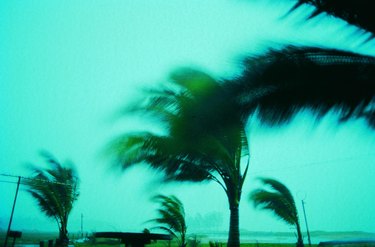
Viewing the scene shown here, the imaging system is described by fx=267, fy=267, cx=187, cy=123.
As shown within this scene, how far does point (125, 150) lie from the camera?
21.0 ft

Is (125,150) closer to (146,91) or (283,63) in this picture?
(146,91)

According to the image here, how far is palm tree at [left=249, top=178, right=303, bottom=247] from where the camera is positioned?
1489cm

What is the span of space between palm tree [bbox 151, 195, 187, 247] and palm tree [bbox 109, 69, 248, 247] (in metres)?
9.88

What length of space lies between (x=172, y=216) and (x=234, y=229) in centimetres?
1100

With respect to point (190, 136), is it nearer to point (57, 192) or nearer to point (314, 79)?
point (314, 79)

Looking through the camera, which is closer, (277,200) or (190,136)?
(190,136)

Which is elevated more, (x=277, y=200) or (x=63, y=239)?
(x=277, y=200)

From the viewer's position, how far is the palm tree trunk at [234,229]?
6.65 metres

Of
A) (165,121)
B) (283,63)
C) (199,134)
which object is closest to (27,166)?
(165,121)

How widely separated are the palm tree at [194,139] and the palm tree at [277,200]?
8.33 m

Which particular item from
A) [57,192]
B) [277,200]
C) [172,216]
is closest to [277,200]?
[277,200]

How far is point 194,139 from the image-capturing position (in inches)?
168

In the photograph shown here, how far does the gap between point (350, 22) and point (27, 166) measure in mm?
18251

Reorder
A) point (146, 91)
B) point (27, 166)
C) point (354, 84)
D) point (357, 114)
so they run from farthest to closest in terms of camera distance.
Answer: point (27, 166), point (146, 91), point (357, 114), point (354, 84)
